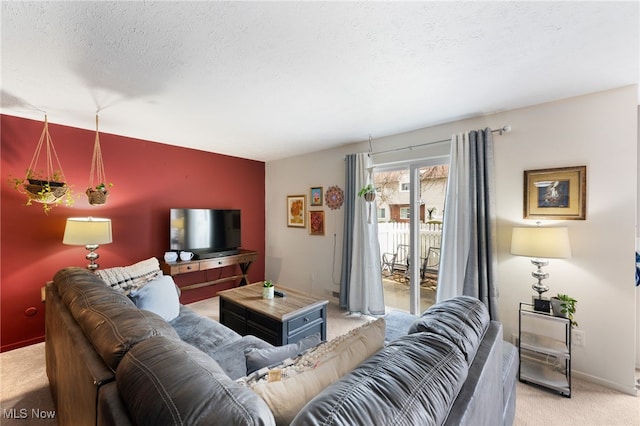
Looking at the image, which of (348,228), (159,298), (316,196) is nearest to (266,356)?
(159,298)

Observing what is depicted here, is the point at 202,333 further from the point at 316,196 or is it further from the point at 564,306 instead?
the point at 564,306

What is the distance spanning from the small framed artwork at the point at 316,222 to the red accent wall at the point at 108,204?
3.99 feet

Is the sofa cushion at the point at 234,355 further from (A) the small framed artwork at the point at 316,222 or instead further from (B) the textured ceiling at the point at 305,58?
(A) the small framed artwork at the point at 316,222

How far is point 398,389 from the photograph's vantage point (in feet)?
2.49

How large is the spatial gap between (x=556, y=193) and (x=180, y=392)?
3024 millimetres

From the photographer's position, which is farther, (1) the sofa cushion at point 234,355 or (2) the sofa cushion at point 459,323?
(1) the sofa cushion at point 234,355

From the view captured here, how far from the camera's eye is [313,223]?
433cm

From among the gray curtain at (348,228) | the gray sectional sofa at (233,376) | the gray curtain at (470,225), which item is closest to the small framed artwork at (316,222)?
the gray curtain at (348,228)

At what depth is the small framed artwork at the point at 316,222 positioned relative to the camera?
4.22 m

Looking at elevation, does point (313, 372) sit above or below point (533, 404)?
above

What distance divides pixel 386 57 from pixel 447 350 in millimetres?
1686

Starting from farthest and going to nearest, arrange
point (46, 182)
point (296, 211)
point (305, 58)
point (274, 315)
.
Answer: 1. point (296, 211)
2. point (46, 182)
3. point (274, 315)
4. point (305, 58)

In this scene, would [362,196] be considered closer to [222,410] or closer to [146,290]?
[146,290]

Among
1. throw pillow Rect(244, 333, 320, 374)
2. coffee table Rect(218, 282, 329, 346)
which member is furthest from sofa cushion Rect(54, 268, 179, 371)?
coffee table Rect(218, 282, 329, 346)
